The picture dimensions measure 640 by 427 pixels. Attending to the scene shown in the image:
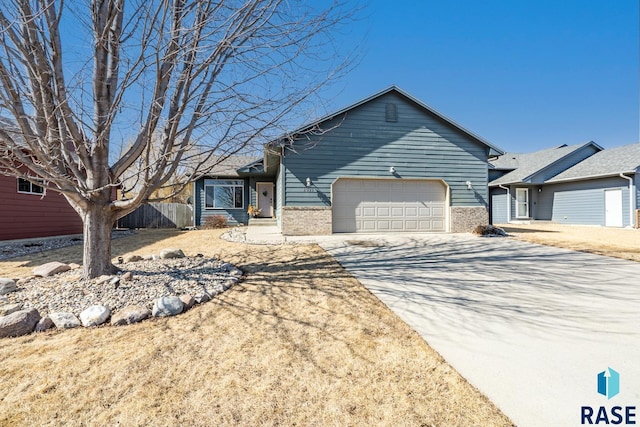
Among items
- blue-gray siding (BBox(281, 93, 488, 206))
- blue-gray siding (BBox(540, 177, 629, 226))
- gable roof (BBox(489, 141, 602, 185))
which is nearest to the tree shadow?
blue-gray siding (BBox(281, 93, 488, 206))

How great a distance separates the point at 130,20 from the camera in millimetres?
4016

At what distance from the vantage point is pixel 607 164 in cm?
1596

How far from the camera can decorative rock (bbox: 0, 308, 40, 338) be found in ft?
9.16

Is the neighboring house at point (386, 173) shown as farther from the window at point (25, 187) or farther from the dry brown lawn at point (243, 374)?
the window at point (25, 187)

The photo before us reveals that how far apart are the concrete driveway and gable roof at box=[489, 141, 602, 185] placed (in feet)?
43.4

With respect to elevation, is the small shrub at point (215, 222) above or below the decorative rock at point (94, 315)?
above

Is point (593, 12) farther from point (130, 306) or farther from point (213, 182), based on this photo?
point (213, 182)

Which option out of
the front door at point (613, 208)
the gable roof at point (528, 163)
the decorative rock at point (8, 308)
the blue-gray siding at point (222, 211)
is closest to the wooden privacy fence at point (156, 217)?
the blue-gray siding at point (222, 211)

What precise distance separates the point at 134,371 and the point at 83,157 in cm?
331

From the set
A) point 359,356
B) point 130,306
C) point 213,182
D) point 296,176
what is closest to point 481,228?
point 296,176

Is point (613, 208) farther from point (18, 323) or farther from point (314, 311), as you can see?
point (18, 323)

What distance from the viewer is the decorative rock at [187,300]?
3.52 m

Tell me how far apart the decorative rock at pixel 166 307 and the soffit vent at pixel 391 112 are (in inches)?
389

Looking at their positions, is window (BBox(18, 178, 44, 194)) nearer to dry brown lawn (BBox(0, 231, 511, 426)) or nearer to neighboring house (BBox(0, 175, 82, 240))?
neighboring house (BBox(0, 175, 82, 240))
